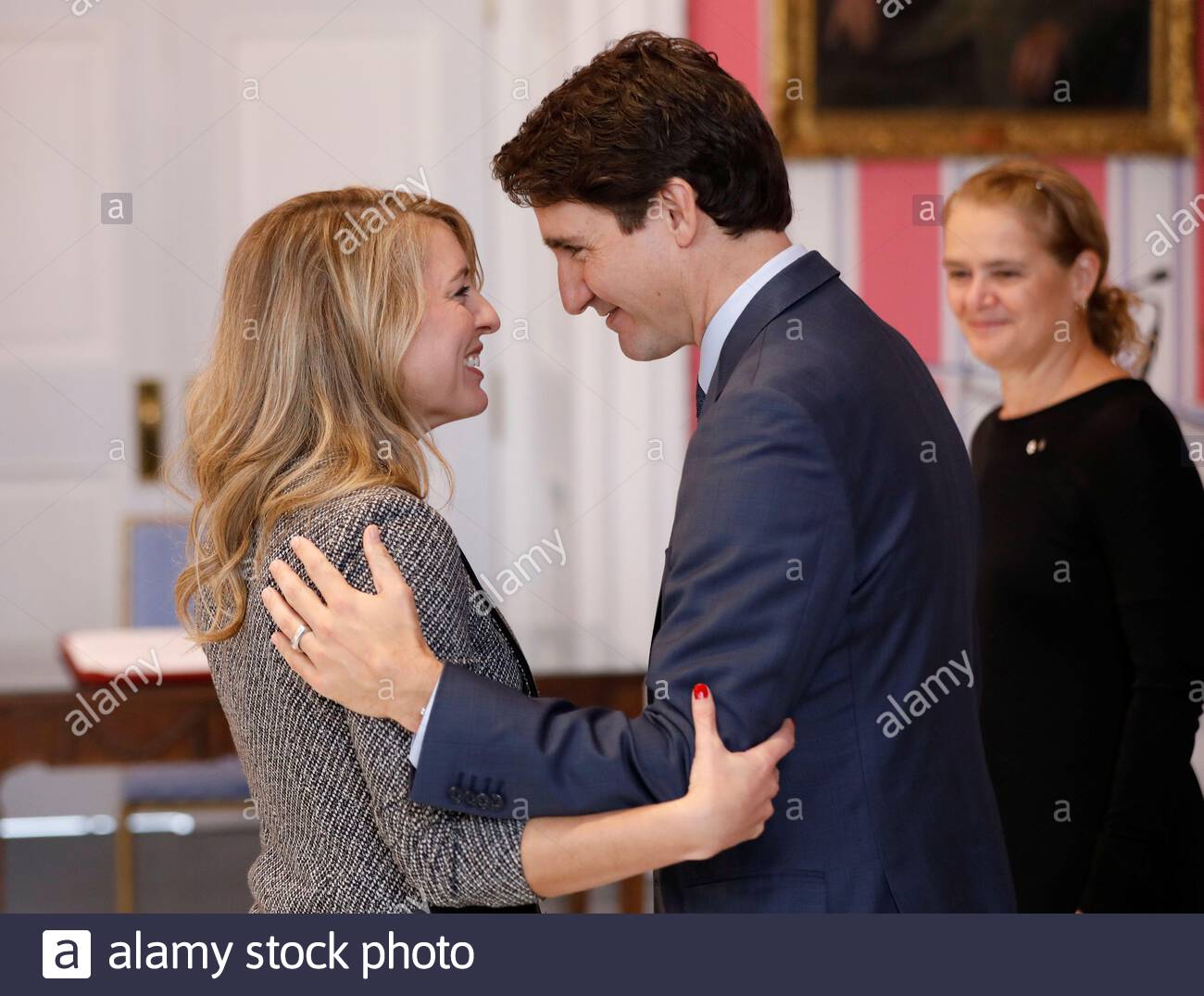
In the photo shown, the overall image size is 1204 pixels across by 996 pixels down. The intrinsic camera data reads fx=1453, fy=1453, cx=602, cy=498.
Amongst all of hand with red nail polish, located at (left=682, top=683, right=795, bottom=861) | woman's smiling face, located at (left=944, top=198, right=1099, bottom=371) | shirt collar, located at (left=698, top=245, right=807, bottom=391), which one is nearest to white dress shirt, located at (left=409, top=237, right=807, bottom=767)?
shirt collar, located at (left=698, top=245, right=807, bottom=391)

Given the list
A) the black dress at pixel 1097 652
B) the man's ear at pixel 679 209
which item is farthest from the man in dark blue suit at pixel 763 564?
the black dress at pixel 1097 652

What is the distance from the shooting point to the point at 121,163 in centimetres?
438

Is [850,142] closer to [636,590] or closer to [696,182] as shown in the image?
[636,590]

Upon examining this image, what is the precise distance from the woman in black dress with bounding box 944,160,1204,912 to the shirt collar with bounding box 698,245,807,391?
2.81ft

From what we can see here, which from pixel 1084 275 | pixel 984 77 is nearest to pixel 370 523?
pixel 1084 275

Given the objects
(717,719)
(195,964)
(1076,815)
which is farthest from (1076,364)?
(195,964)

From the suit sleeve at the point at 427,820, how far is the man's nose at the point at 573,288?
1.27ft

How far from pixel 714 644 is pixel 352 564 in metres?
0.39

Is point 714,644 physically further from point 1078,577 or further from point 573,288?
point 1078,577

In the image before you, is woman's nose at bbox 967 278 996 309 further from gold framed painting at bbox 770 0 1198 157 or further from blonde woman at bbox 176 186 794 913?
gold framed painting at bbox 770 0 1198 157

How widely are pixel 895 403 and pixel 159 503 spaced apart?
11.0 ft

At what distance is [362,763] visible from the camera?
1.51 metres

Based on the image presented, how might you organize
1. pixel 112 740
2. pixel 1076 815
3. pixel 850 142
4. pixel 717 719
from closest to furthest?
1. pixel 717 719
2. pixel 1076 815
3. pixel 112 740
4. pixel 850 142

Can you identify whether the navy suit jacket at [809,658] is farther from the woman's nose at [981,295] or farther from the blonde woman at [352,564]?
the woman's nose at [981,295]
